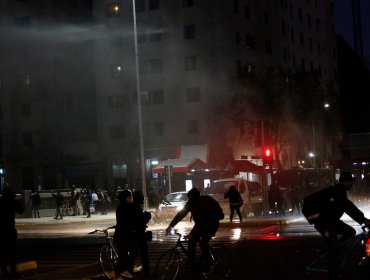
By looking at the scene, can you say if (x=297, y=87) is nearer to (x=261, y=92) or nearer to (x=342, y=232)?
(x=261, y=92)

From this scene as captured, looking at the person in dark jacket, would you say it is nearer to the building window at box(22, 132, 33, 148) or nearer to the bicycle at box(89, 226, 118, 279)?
the bicycle at box(89, 226, 118, 279)

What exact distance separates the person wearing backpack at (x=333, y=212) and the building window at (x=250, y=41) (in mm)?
54118

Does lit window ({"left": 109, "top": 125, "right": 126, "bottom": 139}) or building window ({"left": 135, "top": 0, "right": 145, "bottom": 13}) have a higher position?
building window ({"left": 135, "top": 0, "right": 145, "bottom": 13})

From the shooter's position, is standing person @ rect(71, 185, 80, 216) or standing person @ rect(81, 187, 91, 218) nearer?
standing person @ rect(81, 187, 91, 218)

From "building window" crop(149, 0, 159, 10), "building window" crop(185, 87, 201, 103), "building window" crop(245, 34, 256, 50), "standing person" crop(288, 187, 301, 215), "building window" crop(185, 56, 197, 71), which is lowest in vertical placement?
"standing person" crop(288, 187, 301, 215)

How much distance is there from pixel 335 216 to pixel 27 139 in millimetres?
60492

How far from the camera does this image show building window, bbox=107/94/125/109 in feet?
204

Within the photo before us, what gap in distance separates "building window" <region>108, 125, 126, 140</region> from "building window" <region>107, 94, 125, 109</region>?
6.08ft

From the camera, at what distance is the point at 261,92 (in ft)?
181

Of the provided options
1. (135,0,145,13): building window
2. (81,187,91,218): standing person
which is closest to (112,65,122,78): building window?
(135,0,145,13): building window

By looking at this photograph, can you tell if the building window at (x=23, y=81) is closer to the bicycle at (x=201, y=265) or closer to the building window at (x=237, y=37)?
the building window at (x=237, y=37)

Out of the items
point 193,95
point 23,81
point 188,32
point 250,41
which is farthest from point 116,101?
point 250,41

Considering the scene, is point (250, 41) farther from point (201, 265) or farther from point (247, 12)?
point (201, 265)

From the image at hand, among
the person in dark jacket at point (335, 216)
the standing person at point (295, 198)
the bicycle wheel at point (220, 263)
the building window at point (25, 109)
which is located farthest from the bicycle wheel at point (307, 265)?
the building window at point (25, 109)
